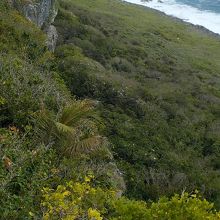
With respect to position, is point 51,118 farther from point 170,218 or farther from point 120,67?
point 120,67

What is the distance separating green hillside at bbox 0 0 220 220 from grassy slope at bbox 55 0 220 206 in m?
0.05

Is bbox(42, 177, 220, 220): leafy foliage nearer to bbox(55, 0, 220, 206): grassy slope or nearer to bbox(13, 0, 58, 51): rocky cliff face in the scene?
bbox(55, 0, 220, 206): grassy slope

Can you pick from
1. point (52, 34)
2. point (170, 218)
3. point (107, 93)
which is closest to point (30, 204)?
point (170, 218)

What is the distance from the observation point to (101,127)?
54.8ft

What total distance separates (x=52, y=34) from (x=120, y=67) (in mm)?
5727

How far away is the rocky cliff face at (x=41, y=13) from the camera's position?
21.1 meters

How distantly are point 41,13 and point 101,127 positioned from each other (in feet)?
27.4

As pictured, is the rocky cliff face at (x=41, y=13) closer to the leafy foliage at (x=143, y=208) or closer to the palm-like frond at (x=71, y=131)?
the palm-like frond at (x=71, y=131)

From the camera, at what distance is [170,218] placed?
652 centimetres

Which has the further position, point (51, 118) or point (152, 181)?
point (152, 181)

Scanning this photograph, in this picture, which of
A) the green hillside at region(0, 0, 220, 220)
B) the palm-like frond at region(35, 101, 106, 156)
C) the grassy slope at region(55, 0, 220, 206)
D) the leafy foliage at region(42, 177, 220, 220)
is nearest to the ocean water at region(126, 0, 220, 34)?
the green hillside at region(0, 0, 220, 220)

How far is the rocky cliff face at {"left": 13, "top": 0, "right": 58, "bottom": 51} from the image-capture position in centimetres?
2111

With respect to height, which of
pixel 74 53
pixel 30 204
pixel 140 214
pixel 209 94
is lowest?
pixel 209 94

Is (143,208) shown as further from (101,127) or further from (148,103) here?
(148,103)
